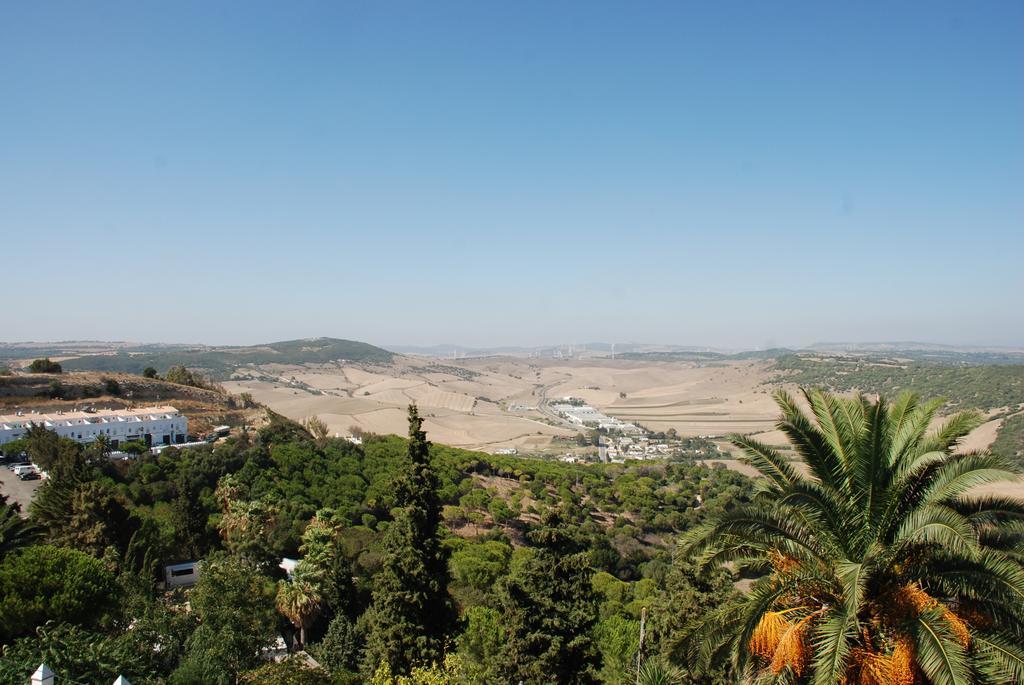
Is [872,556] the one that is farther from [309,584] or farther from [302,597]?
[309,584]

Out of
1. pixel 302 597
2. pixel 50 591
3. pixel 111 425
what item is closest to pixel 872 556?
pixel 50 591

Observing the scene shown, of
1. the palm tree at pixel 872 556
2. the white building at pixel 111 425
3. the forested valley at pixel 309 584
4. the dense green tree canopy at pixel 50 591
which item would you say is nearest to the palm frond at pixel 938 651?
the palm tree at pixel 872 556

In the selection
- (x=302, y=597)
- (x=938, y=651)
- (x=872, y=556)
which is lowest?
(x=302, y=597)

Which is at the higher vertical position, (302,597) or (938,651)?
(938,651)

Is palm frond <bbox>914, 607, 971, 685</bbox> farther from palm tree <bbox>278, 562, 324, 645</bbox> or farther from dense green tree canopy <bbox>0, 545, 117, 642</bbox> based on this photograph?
palm tree <bbox>278, 562, 324, 645</bbox>

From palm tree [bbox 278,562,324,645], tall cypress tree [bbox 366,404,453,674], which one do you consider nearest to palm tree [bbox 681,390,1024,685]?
tall cypress tree [bbox 366,404,453,674]

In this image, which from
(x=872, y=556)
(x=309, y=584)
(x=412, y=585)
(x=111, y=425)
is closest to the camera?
(x=872, y=556)

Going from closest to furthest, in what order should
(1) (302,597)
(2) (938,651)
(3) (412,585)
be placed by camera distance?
(2) (938,651), (3) (412,585), (1) (302,597)

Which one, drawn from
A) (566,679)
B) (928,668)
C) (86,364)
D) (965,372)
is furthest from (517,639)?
(86,364)

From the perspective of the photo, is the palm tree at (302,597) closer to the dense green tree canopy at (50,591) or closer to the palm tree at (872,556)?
the dense green tree canopy at (50,591)
